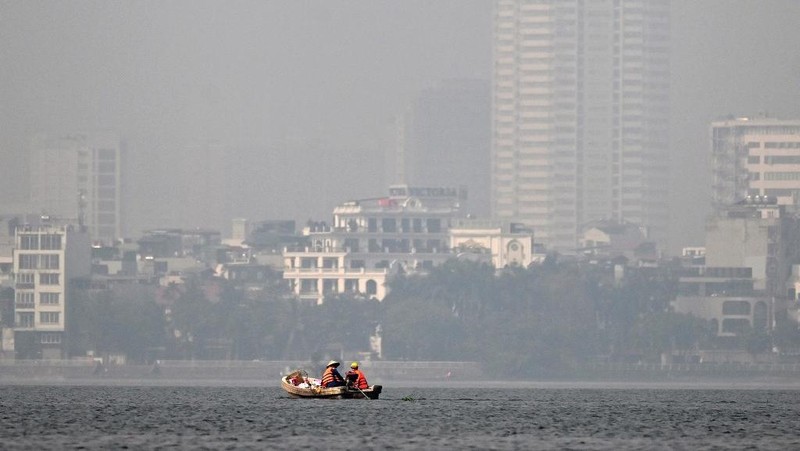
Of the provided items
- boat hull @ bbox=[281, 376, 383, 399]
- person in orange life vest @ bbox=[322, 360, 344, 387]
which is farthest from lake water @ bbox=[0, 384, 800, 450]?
person in orange life vest @ bbox=[322, 360, 344, 387]

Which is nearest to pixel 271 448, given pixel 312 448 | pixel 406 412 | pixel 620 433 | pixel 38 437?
pixel 312 448

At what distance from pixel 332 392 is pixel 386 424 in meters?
16.4

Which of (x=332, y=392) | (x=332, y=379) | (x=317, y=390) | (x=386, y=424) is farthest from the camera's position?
(x=317, y=390)

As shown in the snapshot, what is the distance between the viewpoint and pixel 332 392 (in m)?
152

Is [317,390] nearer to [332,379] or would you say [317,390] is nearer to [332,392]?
[332,392]

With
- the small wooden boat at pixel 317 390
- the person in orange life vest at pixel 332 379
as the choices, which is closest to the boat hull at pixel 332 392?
the small wooden boat at pixel 317 390

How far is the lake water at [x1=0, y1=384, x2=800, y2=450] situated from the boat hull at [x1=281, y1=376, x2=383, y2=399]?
Result: 56 cm

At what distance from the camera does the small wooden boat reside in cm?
14988

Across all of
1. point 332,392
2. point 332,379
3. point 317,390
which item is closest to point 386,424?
point 332,379

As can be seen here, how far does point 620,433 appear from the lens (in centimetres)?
13288

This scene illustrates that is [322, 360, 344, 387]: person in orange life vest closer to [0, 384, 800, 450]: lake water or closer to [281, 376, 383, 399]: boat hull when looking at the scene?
[281, 376, 383, 399]: boat hull

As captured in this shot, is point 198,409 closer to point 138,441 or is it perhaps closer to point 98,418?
point 98,418

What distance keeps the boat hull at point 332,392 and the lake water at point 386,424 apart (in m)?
0.56

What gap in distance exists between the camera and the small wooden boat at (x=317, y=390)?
150 m
